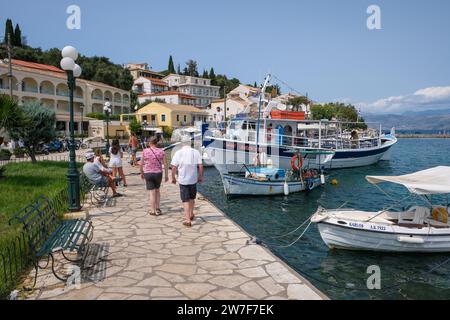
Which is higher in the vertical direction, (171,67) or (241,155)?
(171,67)

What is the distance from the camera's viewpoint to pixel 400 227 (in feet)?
29.7

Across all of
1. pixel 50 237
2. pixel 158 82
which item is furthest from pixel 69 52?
pixel 158 82

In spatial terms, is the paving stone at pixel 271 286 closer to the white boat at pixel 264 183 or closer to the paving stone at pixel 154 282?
the paving stone at pixel 154 282

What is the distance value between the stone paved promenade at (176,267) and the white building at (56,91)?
1475 inches

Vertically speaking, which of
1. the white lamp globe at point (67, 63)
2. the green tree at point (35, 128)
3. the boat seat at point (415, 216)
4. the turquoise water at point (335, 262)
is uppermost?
the white lamp globe at point (67, 63)

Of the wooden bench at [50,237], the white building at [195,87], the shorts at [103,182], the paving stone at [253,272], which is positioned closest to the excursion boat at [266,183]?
the shorts at [103,182]

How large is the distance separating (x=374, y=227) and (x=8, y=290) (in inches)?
322

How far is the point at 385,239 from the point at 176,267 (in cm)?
629

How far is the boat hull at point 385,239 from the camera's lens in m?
8.98

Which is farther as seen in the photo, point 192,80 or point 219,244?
point 192,80

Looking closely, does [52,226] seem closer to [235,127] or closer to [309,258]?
[309,258]

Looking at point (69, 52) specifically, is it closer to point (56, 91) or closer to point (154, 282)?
point (154, 282)
